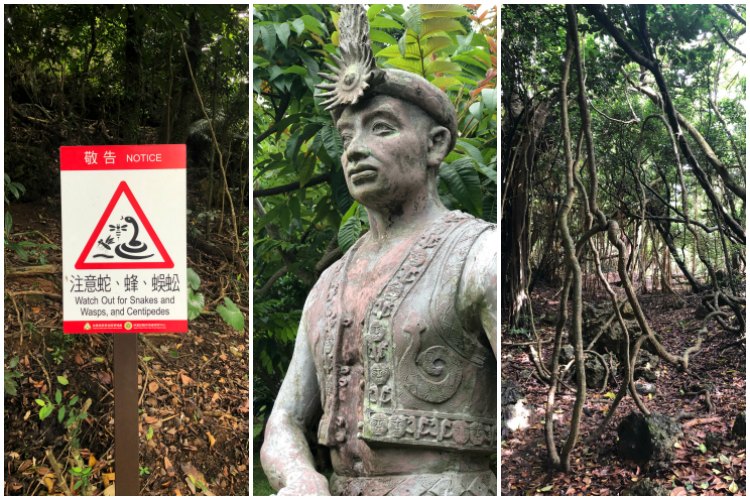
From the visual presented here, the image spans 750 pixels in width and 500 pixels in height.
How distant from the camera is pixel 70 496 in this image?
4.27 metres

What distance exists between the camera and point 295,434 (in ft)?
10.7

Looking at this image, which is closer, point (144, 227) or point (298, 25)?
point (144, 227)

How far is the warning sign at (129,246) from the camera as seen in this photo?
424cm

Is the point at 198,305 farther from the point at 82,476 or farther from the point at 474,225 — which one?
the point at 474,225

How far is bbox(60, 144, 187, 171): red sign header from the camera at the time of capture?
4.28 metres

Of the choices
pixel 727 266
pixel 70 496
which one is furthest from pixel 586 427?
pixel 70 496

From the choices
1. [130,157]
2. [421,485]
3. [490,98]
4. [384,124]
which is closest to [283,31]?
[130,157]

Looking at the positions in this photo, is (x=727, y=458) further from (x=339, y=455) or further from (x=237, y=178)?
(x=237, y=178)

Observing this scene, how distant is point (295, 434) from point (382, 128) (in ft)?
3.74

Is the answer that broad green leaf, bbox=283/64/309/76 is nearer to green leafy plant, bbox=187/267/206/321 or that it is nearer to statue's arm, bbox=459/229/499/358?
green leafy plant, bbox=187/267/206/321

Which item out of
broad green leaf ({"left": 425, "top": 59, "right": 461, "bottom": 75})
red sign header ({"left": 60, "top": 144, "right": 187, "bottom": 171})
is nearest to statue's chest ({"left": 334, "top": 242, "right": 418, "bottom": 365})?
red sign header ({"left": 60, "top": 144, "right": 187, "bottom": 171})

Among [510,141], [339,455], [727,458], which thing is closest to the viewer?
[339,455]

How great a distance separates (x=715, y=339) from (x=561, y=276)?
0.69 m

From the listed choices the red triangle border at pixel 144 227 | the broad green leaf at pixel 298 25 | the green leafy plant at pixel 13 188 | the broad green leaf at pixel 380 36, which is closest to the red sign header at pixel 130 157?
the red triangle border at pixel 144 227
